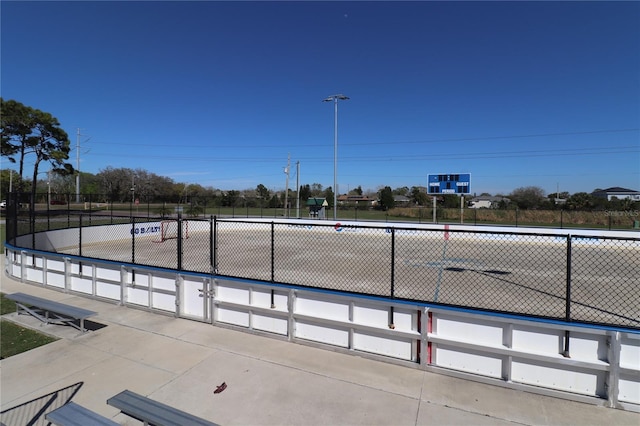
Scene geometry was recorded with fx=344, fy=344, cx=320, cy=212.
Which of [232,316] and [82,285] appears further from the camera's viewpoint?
[82,285]

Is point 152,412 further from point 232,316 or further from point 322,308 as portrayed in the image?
point 232,316

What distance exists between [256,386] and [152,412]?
4.65 feet

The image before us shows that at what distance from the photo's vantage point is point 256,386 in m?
4.25

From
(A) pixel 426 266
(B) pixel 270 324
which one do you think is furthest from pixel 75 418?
(A) pixel 426 266

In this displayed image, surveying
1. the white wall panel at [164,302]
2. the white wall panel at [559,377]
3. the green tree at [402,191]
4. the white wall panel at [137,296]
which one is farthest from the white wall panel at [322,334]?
the green tree at [402,191]

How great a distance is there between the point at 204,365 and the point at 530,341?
4.30m

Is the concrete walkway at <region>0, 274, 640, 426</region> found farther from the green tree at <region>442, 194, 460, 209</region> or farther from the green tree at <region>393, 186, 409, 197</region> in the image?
the green tree at <region>393, 186, 409, 197</region>

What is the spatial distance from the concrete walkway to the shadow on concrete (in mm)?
12

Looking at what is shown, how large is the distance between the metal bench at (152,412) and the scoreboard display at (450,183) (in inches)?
1122

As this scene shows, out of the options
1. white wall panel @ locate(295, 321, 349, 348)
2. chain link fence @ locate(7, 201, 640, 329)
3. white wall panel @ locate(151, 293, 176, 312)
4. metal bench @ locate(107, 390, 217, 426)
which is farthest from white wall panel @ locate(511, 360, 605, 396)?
white wall panel @ locate(151, 293, 176, 312)

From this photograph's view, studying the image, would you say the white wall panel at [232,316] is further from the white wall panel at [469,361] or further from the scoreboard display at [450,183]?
the scoreboard display at [450,183]

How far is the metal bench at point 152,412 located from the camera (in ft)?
9.55

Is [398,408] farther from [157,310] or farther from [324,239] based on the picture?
[324,239]

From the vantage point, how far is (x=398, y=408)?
3.82 m
